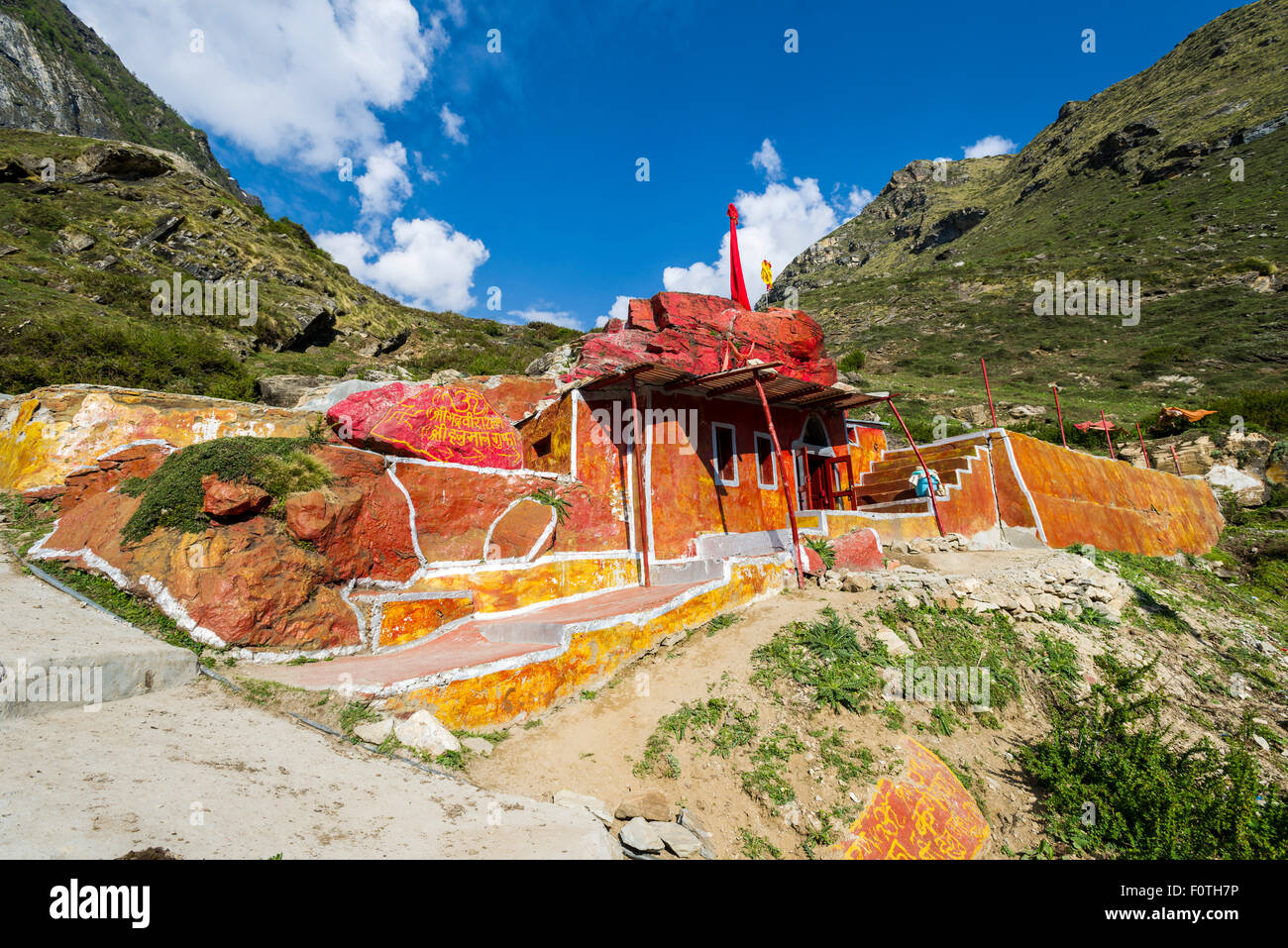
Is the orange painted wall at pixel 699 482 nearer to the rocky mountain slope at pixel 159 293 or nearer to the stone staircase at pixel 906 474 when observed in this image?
the stone staircase at pixel 906 474

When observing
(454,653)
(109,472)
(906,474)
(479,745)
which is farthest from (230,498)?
(906,474)

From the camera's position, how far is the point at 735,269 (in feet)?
57.2

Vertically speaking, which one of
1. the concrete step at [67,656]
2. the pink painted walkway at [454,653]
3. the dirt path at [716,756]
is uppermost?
the concrete step at [67,656]

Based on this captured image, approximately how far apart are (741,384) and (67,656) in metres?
11.1

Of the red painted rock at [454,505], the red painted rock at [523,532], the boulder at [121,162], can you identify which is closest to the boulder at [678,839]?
the red painted rock at [454,505]

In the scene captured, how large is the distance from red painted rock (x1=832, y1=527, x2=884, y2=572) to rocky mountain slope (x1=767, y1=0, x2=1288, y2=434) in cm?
1914

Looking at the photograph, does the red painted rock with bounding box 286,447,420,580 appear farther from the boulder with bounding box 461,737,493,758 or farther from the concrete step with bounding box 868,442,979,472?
the concrete step with bounding box 868,442,979,472

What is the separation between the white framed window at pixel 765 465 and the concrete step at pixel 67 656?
11.4 m

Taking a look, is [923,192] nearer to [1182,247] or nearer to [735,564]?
[1182,247]

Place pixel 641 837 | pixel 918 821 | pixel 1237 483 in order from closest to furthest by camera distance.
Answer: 1. pixel 641 837
2. pixel 918 821
3. pixel 1237 483

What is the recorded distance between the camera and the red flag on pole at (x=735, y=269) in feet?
55.7

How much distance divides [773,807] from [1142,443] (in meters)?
25.1

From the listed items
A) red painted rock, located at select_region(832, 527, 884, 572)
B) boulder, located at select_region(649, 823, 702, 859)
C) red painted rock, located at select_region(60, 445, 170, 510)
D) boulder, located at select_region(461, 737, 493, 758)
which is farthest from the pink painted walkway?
red painted rock, located at select_region(832, 527, 884, 572)

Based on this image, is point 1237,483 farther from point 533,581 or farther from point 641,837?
point 641,837
